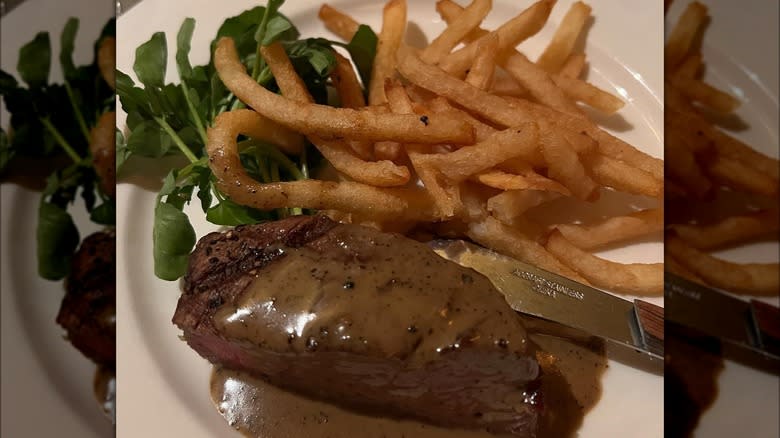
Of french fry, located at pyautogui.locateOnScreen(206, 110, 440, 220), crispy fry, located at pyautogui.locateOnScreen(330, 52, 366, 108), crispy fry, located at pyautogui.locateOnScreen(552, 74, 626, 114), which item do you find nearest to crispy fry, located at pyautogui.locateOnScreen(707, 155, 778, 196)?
crispy fry, located at pyautogui.locateOnScreen(552, 74, 626, 114)

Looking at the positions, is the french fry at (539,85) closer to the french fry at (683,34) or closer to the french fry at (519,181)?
the french fry at (519,181)

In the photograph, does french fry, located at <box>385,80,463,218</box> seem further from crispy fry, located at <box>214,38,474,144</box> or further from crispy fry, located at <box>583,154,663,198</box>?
crispy fry, located at <box>583,154,663,198</box>

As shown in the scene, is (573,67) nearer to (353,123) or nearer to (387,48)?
(387,48)

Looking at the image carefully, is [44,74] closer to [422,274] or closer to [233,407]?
[233,407]

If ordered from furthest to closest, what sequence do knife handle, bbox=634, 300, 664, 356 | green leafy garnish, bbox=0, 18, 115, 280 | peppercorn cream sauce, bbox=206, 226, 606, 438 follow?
1. green leafy garnish, bbox=0, 18, 115, 280
2. knife handle, bbox=634, 300, 664, 356
3. peppercorn cream sauce, bbox=206, 226, 606, 438

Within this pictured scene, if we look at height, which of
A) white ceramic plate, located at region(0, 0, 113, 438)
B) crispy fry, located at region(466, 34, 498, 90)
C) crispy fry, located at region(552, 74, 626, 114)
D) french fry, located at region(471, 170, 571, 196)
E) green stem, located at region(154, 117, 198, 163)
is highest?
crispy fry, located at region(466, 34, 498, 90)

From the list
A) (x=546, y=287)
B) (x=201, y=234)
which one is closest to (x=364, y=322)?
(x=546, y=287)
